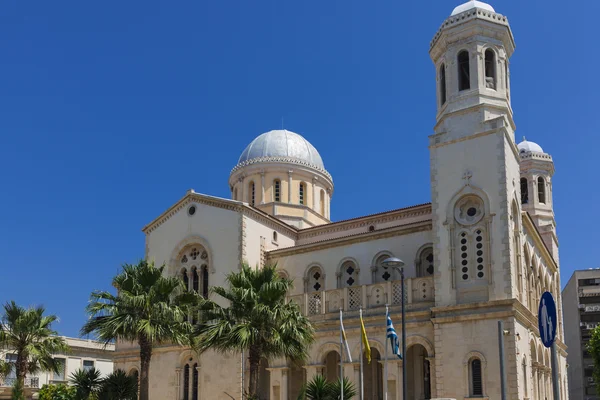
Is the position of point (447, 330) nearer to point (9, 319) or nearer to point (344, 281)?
point (344, 281)

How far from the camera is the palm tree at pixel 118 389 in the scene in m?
29.1

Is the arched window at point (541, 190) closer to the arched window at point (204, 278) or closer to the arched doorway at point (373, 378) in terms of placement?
the arched doorway at point (373, 378)

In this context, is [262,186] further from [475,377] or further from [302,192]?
[475,377]

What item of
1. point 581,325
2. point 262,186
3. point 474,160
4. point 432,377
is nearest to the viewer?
point 432,377

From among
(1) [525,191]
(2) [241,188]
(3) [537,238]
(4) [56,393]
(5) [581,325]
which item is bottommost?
(4) [56,393]

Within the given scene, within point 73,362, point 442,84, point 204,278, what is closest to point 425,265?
point 442,84

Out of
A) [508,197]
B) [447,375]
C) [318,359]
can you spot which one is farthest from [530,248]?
[318,359]

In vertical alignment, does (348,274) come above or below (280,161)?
below

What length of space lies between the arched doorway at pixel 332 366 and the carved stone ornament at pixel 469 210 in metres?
9.23

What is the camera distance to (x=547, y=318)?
Result: 11438 millimetres

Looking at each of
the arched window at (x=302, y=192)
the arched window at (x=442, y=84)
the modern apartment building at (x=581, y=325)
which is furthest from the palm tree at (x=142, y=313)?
the modern apartment building at (x=581, y=325)

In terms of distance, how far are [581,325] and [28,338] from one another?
55042 millimetres

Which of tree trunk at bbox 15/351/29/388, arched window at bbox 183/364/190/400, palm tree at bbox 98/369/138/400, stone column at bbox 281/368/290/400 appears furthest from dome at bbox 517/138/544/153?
tree trunk at bbox 15/351/29/388

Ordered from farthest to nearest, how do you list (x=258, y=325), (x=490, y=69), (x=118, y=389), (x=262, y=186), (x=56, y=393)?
(x=262, y=186), (x=56, y=393), (x=490, y=69), (x=118, y=389), (x=258, y=325)
